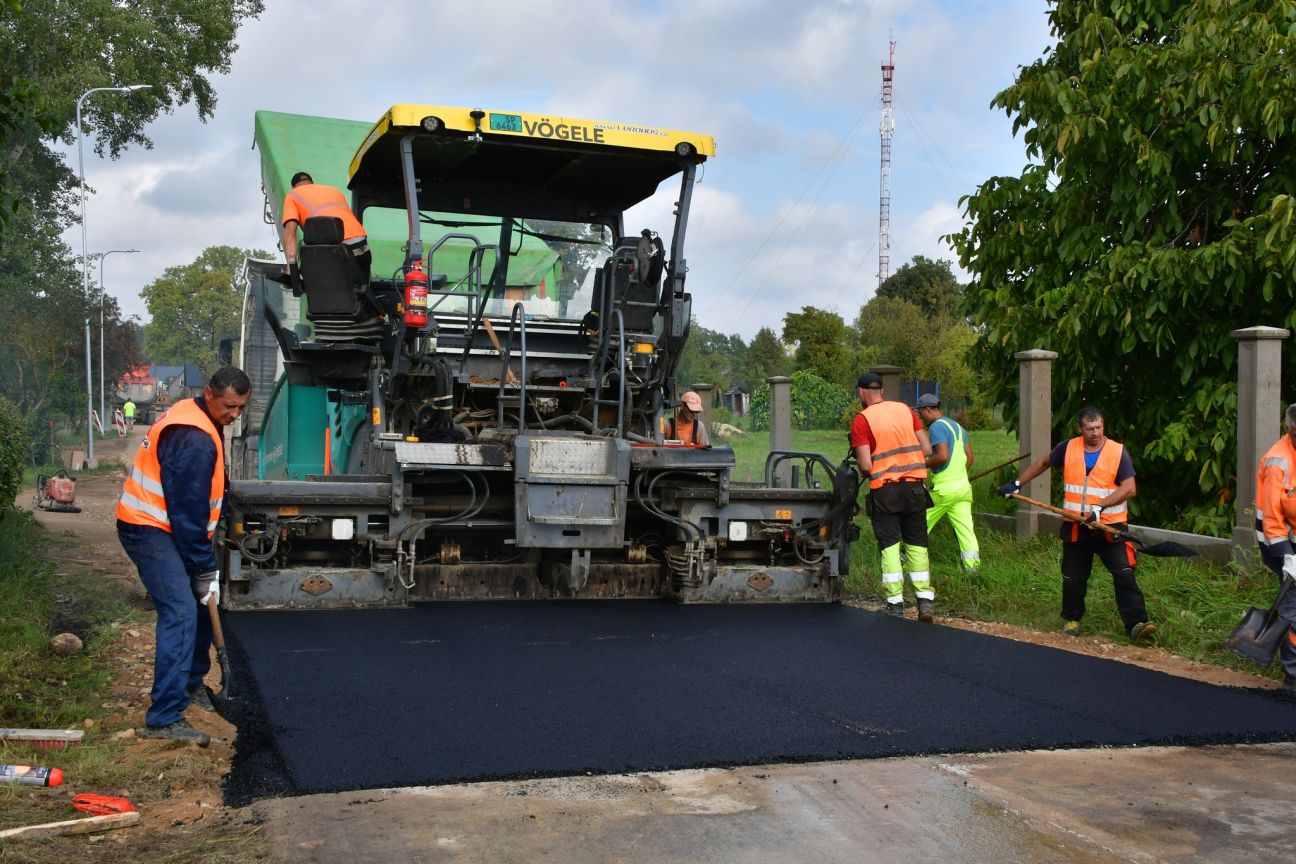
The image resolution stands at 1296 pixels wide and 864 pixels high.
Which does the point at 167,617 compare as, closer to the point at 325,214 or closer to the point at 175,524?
the point at 175,524

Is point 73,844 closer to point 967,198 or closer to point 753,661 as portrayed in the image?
point 753,661

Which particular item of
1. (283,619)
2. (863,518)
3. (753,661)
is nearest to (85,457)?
(863,518)

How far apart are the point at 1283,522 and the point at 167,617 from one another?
4626mm

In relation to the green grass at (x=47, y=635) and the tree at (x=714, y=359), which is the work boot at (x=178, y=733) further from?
the tree at (x=714, y=359)

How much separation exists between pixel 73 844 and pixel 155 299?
8119cm

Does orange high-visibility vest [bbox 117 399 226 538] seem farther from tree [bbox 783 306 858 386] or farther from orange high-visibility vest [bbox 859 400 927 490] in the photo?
tree [bbox 783 306 858 386]

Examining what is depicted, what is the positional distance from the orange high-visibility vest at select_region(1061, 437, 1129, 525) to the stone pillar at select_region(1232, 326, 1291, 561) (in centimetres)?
110

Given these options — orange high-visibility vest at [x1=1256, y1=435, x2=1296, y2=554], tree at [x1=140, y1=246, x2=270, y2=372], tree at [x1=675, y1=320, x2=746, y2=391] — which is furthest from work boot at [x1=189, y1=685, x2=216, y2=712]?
tree at [x1=140, y1=246, x2=270, y2=372]

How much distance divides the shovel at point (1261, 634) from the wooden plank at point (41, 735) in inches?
183

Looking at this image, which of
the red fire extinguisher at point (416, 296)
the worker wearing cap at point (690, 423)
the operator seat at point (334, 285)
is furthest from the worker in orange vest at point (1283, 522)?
the operator seat at point (334, 285)

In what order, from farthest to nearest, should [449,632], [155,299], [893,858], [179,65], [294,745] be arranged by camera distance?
[155,299] < [179,65] < [449,632] < [294,745] < [893,858]

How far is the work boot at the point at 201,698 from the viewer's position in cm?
485

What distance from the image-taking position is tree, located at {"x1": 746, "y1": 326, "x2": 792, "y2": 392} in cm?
3803

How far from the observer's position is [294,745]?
4.29 meters
